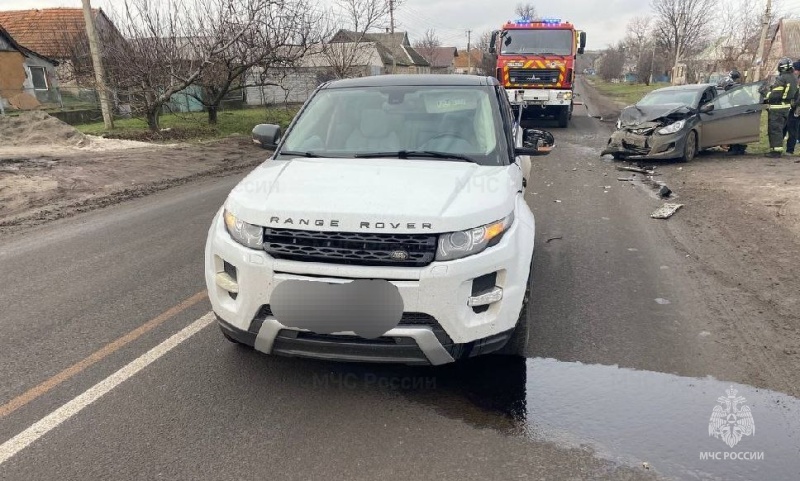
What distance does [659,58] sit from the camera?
2429 inches

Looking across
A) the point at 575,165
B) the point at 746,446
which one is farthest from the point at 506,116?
the point at 575,165

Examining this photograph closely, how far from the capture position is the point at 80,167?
37.9ft

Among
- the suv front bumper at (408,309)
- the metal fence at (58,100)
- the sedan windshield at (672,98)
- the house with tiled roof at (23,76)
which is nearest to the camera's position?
the suv front bumper at (408,309)

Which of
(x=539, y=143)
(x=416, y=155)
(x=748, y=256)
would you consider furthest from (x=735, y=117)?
(x=416, y=155)

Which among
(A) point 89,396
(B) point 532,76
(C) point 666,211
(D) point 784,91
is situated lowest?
(C) point 666,211

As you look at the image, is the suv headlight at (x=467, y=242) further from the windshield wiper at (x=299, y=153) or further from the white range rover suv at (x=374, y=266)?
the windshield wiper at (x=299, y=153)

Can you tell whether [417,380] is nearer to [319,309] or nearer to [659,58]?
[319,309]

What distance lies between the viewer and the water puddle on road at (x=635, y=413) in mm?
2680

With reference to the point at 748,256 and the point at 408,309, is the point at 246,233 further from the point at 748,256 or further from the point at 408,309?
the point at 748,256

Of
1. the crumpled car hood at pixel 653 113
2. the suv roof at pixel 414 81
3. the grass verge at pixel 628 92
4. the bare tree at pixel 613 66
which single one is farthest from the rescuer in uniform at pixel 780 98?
Answer: the bare tree at pixel 613 66

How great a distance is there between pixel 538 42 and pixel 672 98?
7053 mm

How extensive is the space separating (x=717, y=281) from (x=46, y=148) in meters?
15.5

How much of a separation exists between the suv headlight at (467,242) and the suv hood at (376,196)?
4 centimetres

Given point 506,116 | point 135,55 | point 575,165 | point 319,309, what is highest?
point 135,55
